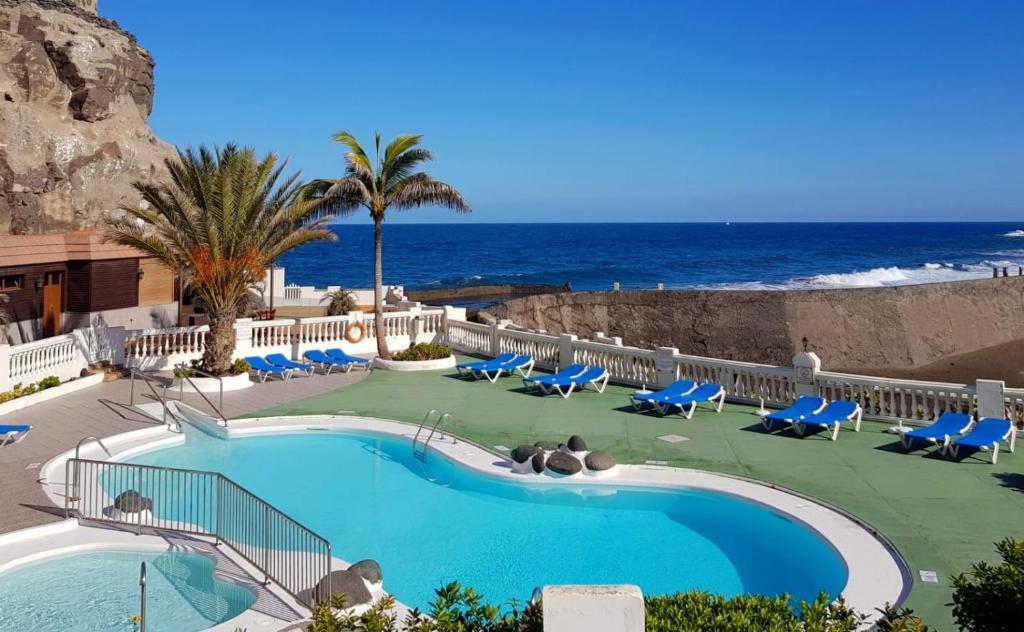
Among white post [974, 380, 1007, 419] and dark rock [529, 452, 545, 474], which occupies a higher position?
white post [974, 380, 1007, 419]

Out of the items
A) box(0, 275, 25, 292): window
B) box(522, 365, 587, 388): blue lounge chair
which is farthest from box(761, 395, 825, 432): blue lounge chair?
box(0, 275, 25, 292): window

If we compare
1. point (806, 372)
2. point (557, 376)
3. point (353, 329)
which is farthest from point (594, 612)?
point (353, 329)

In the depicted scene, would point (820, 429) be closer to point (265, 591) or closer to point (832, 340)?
point (265, 591)

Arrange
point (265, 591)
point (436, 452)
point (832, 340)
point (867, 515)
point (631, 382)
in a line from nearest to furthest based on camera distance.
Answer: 1. point (265, 591)
2. point (867, 515)
3. point (436, 452)
4. point (631, 382)
5. point (832, 340)

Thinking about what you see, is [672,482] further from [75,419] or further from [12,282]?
[12,282]

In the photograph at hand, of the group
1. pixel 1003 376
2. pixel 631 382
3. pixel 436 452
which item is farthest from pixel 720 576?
pixel 1003 376

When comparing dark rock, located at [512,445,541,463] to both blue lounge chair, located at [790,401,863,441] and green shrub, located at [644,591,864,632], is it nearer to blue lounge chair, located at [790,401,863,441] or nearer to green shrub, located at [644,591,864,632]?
blue lounge chair, located at [790,401,863,441]

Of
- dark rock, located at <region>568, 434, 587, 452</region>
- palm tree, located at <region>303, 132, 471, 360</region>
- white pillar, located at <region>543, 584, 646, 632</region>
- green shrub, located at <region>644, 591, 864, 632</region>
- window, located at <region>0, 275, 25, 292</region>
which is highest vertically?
palm tree, located at <region>303, 132, 471, 360</region>

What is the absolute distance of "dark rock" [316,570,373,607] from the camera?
25.1 feet

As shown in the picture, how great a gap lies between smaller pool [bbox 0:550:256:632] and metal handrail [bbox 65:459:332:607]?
0.43 meters

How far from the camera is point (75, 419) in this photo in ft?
52.6

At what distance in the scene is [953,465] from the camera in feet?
41.8

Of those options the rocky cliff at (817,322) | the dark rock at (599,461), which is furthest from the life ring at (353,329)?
the rocky cliff at (817,322)

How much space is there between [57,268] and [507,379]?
14.3 meters
